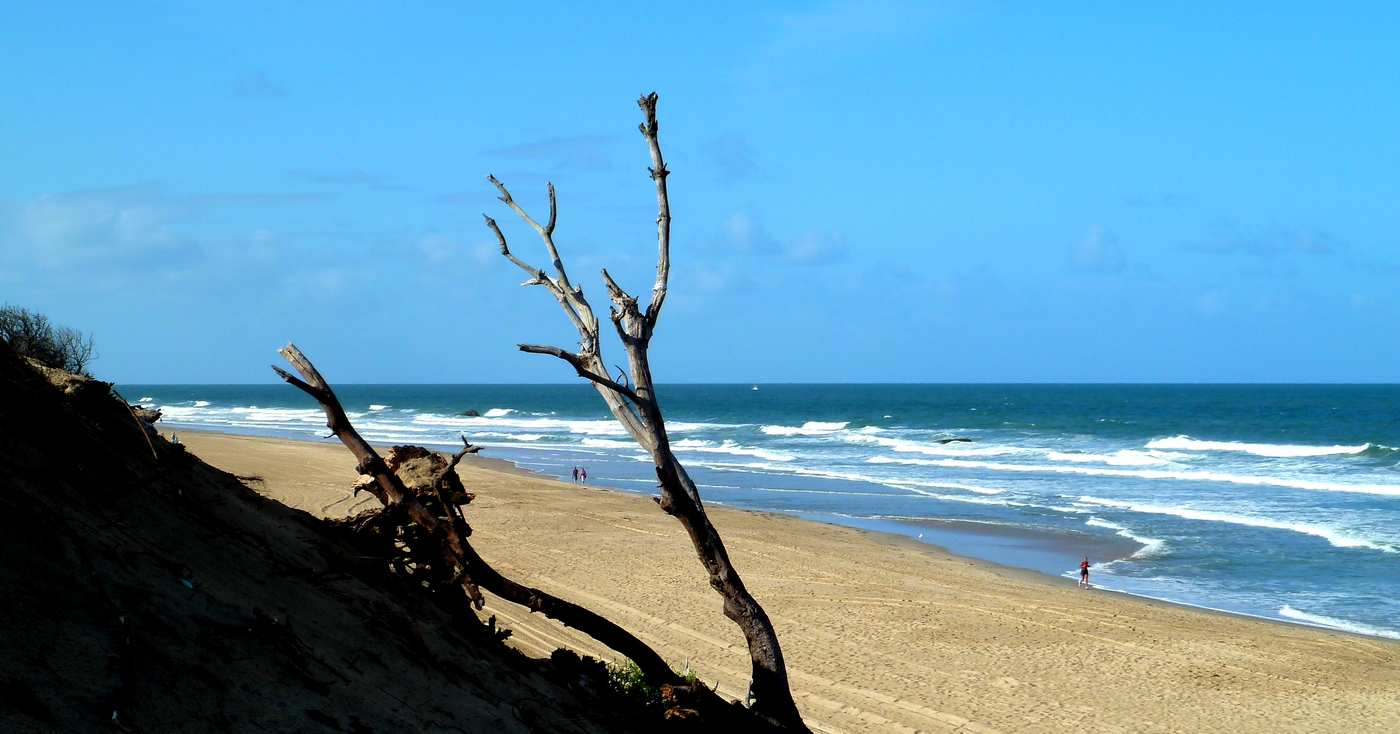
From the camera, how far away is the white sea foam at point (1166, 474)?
3119 cm

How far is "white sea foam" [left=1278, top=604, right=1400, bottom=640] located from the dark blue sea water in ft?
0.15

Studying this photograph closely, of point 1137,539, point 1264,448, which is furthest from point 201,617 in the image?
point 1264,448

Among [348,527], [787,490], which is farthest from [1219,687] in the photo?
[787,490]

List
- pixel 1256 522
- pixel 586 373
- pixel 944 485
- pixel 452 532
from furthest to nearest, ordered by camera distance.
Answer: pixel 944 485, pixel 1256 522, pixel 452 532, pixel 586 373

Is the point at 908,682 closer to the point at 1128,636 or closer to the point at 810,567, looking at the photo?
the point at 1128,636

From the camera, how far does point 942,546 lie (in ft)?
69.1

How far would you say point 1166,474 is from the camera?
35.6 meters

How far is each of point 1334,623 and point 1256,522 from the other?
391 inches


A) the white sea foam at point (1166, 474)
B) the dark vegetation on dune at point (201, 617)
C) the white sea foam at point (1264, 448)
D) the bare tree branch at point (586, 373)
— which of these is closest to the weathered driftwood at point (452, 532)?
the dark vegetation on dune at point (201, 617)

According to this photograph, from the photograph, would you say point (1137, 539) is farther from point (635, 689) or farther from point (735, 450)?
point (735, 450)

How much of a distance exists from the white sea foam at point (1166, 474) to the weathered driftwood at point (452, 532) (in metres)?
32.4

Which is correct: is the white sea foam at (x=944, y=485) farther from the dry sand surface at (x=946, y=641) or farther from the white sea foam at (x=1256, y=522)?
the dry sand surface at (x=946, y=641)

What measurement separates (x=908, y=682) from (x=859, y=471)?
27384 mm

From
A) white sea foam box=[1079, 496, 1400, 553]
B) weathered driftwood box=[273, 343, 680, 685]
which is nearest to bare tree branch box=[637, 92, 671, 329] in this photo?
weathered driftwood box=[273, 343, 680, 685]
